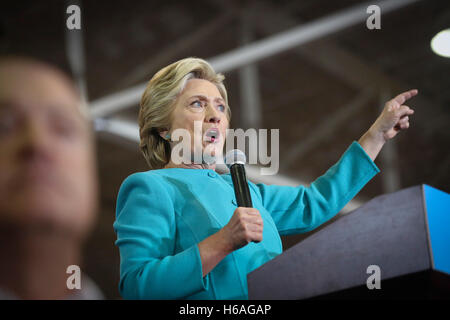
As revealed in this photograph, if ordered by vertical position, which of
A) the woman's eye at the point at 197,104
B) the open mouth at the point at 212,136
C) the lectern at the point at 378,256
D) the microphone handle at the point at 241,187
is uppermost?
the woman's eye at the point at 197,104

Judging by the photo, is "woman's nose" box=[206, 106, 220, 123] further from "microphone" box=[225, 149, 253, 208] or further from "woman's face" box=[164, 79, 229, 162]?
"microphone" box=[225, 149, 253, 208]

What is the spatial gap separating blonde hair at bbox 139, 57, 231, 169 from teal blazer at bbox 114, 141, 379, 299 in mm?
146

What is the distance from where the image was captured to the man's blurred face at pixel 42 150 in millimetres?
968

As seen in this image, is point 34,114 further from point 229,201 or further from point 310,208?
point 310,208

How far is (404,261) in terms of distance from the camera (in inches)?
34.4

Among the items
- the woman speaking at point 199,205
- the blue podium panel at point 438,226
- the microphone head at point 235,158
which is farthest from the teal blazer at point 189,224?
the blue podium panel at point 438,226

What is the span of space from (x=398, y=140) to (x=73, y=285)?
178 inches

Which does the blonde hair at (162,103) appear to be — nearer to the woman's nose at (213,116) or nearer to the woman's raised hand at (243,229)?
the woman's nose at (213,116)

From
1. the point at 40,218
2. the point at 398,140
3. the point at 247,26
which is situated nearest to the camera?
the point at 40,218

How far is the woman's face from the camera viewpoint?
1.37 meters

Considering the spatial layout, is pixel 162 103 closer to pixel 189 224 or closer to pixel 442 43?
pixel 189 224

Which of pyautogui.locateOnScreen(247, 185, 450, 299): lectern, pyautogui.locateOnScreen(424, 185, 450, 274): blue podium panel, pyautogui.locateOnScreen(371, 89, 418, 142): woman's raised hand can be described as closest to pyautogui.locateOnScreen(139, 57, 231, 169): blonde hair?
pyautogui.locateOnScreen(371, 89, 418, 142): woman's raised hand

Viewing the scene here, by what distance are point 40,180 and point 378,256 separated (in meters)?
0.58
